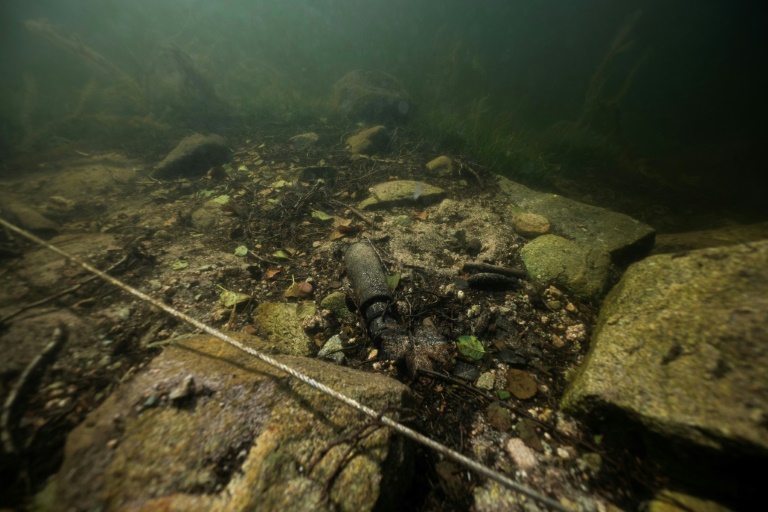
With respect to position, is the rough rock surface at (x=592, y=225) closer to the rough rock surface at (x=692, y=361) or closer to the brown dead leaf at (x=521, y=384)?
the rough rock surface at (x=692, y=361)

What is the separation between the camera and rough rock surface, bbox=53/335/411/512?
1.08m

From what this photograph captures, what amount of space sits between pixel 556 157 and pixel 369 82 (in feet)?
19.8

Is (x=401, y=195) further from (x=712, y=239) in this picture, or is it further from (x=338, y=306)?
(x=712, y=239)

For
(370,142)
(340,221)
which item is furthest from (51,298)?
(370,142)

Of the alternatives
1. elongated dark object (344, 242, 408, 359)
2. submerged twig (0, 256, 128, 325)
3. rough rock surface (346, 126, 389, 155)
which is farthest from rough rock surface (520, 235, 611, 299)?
submerged twig (0, 256, 128, 325)

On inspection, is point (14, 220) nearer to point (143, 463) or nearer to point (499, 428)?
point (143, 463)

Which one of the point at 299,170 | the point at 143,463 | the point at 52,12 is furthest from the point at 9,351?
the point at 52,12

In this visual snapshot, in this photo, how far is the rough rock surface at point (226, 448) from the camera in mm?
1079

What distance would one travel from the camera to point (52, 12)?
37.1 ft

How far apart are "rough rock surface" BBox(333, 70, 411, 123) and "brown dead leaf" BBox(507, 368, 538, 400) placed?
7.43 m

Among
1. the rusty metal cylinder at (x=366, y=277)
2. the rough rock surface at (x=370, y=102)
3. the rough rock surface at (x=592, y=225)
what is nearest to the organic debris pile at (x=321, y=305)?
the rusty metal cylinder at (x=366, y=277)

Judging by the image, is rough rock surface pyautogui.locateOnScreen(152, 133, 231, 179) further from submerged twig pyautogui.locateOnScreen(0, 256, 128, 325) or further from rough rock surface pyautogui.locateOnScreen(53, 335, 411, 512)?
rough rock surface pyautogui.locateOnScreen(53, 335, 411, 512)

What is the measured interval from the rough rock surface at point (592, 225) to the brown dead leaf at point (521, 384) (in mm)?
2256

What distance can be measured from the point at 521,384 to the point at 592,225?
298 centimetres
